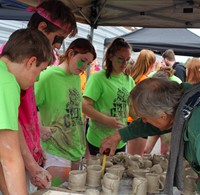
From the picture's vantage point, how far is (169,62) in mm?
5191

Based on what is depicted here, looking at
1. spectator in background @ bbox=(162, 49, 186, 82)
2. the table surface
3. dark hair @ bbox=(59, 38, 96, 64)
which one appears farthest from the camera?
spectator in background @ bbox=(162, 49, 186, 82)

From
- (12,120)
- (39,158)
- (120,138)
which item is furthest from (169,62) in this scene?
(12,120)

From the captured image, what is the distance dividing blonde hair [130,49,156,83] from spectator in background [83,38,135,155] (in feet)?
3.48

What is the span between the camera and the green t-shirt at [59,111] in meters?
1.89

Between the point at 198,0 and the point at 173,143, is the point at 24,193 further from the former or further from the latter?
the point at 198,0

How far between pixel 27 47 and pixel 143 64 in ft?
8.28

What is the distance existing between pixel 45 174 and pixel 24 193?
0.35 m

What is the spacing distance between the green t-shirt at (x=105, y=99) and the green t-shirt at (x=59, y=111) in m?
0.42

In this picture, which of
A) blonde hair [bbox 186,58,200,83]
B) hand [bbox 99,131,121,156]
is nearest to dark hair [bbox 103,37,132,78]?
hand [bbox 99,131,121,156]

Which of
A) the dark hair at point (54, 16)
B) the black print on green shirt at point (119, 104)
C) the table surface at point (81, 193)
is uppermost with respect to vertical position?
the dark hair at point (54, 16)

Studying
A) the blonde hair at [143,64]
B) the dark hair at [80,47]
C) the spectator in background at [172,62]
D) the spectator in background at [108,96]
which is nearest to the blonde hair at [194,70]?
the blonde hair at [143,64]

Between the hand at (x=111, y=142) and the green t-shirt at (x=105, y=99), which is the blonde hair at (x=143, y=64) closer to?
the green t-shirt at (x=105, y=99)

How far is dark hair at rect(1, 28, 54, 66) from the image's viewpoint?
115cm

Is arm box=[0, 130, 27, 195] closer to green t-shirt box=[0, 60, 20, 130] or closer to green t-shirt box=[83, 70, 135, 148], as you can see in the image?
green t-shirt box=[0, 60, 20, 130]
